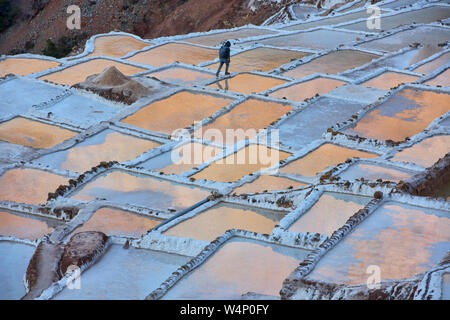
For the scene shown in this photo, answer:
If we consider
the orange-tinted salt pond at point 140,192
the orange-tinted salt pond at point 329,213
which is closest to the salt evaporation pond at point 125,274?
the orange-tinted salt pond at point 329,213

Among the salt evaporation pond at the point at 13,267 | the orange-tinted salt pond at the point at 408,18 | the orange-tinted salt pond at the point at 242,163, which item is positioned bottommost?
the salt evaporation pond at the point at 13,267

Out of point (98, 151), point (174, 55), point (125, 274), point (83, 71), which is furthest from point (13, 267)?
point (174, 55)

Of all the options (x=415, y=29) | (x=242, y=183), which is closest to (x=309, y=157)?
(x=242, y=183)

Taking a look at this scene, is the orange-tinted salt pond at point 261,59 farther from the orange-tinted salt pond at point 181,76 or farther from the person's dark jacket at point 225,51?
the person's dark jacket at point 225,51

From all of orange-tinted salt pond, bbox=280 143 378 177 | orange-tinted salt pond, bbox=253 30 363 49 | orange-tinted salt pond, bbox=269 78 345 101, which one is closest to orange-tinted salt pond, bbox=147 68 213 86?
orange-tinted salt pond, bbox=269 78 345 101

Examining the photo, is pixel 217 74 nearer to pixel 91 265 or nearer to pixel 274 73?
pixel 274 73

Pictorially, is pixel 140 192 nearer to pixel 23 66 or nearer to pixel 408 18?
pixel 23 66
